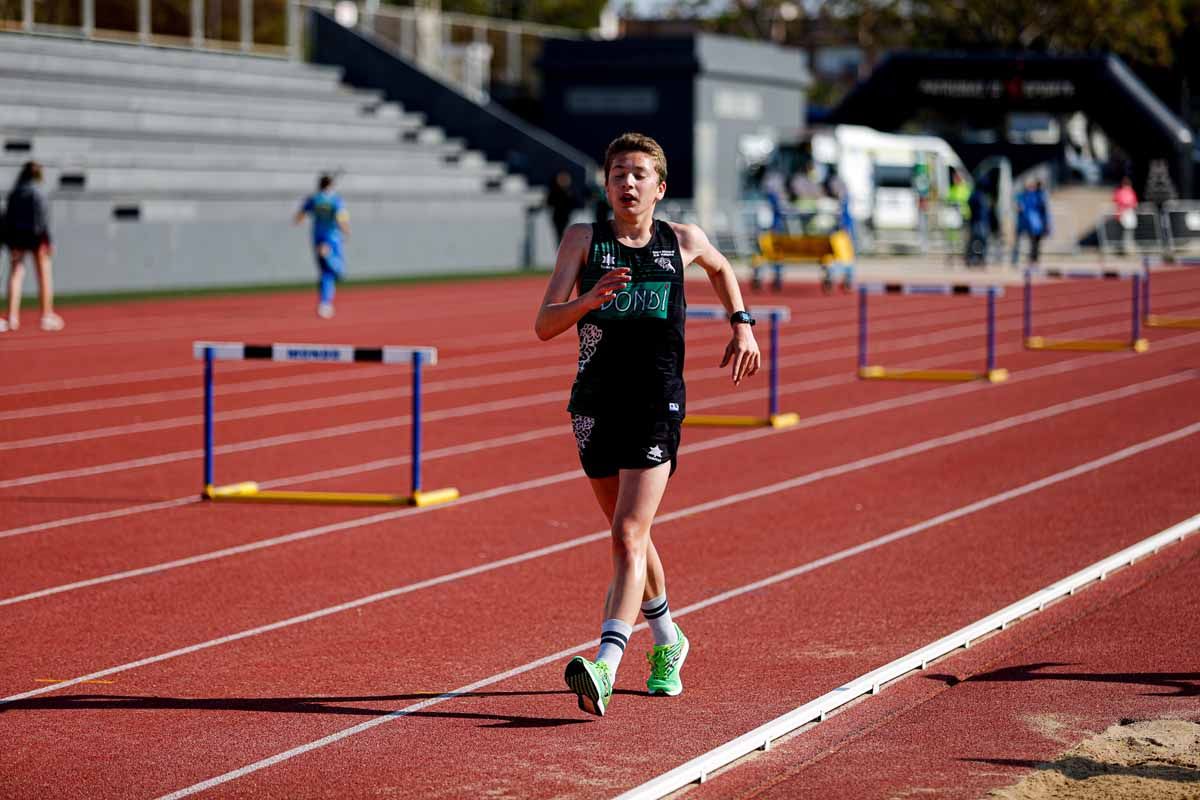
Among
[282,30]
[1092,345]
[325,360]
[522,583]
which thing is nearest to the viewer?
[522,583]

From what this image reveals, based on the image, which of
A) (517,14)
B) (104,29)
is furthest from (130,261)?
(517,14)

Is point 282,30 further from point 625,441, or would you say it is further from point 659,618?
point 625,441

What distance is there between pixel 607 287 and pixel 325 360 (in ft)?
17.6

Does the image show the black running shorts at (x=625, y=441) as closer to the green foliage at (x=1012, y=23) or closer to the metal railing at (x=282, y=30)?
the metal railing at (x=282, y=30)

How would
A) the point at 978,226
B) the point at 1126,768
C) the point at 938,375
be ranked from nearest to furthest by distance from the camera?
the point at 1126,768, the point at 938,375, the point at 978,226

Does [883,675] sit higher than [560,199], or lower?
lower

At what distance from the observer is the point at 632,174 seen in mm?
5883

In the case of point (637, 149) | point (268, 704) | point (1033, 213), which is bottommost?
point (268, 704)

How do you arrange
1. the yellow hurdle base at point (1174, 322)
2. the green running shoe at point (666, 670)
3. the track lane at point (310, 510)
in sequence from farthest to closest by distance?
the yellow hurdle base at point (1174, 322), the track lane at point (310, 510), the green running shoe at point (666, 670)

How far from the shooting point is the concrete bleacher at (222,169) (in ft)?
94.3

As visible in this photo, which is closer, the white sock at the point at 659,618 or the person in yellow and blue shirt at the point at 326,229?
the white sock at the point at 659,618

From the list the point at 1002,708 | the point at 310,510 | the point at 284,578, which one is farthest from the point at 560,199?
the point at 1002,708

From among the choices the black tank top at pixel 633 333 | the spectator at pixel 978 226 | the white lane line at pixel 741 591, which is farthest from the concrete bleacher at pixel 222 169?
the black tank top at pixel 633 333

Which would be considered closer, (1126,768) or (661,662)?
(1126,768)
